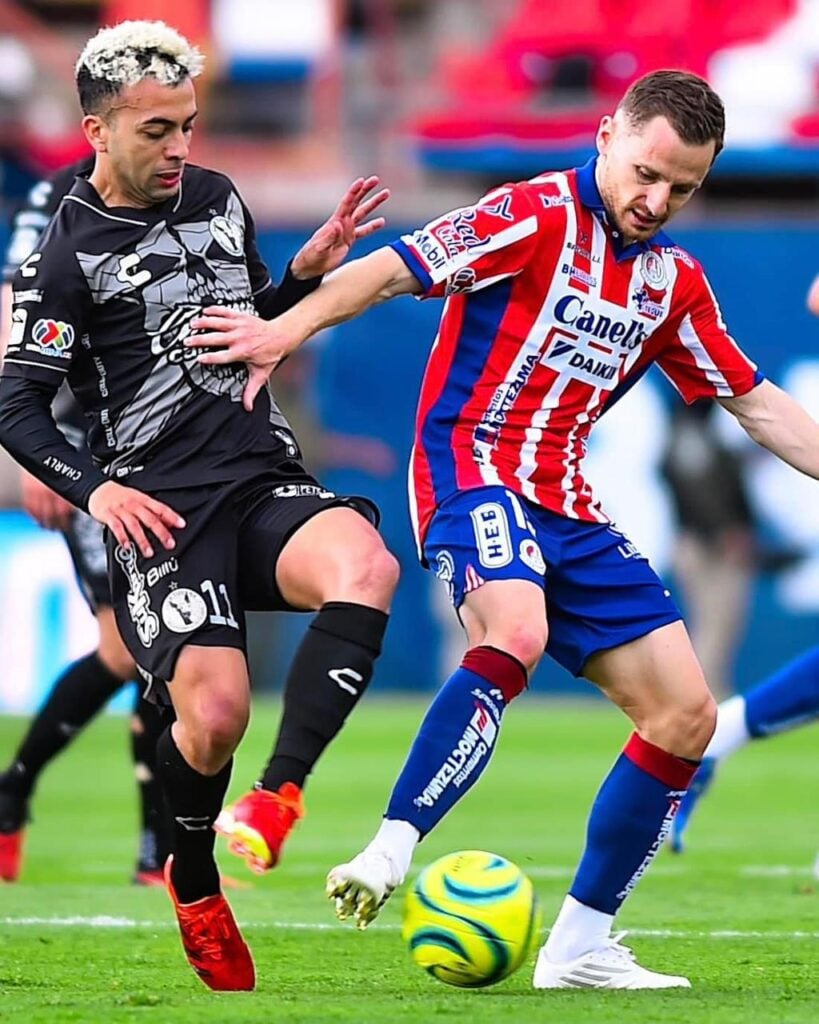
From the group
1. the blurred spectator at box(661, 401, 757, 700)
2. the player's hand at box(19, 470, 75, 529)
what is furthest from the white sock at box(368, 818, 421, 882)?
the blurred spectator at box(661, 401, 757, 700)

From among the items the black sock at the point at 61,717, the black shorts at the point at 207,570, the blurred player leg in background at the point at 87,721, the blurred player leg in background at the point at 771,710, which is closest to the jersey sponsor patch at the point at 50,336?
the black shorts at the point at 207,570

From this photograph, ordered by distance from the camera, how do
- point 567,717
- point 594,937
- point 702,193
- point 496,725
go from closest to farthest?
point 496,725, point 594,937, point 567,717, point 702,193

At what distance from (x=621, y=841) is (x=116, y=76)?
7.31 feet

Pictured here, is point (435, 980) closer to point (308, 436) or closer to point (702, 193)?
point (308, 436)

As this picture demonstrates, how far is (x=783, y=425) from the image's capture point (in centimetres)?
578

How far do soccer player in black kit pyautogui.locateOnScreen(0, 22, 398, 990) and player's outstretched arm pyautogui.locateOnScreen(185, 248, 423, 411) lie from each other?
0.17 metres

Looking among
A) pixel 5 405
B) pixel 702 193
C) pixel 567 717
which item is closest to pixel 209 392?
pixel 5 405

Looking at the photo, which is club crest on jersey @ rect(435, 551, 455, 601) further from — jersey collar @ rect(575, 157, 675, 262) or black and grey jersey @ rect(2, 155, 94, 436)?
black and grey jersey @ rect(2, 155, 94, 436)

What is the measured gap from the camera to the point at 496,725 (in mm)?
5047

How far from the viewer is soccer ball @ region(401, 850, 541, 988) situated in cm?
493

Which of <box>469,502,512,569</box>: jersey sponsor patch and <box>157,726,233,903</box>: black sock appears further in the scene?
<box>157,726,233,903</box>: black sock

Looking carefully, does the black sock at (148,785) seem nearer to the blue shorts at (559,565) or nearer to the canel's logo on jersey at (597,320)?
the blue shorts at (559,565)

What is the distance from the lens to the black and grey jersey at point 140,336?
17.2ft

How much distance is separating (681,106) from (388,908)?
10.4 ft
